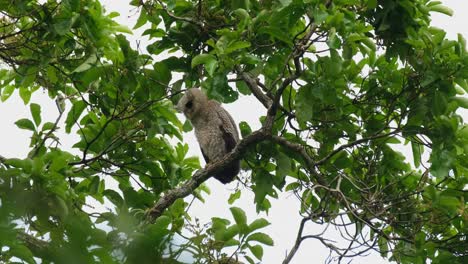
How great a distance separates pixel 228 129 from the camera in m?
7.51

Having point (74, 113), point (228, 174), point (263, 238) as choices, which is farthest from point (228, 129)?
point (263, 238)

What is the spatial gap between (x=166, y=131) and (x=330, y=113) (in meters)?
1.33

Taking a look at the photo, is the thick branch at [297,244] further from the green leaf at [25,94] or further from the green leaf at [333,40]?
the green leaf at [25,94]

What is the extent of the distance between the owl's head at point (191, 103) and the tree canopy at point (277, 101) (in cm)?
201

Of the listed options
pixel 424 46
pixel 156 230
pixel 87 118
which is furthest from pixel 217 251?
pixel 87 118

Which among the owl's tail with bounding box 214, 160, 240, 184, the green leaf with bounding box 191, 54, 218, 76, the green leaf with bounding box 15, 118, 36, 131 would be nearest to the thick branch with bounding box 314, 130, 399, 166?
the green leaf with bounding box 191, 54, 218, 76

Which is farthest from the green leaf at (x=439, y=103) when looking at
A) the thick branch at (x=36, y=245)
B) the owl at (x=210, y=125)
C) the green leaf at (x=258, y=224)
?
the thick branch at (x=36, y=245)

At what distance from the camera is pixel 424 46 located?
4645 mm

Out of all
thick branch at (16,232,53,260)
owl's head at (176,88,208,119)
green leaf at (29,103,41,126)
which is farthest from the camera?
Result: owl's head at (176,88,208,119)

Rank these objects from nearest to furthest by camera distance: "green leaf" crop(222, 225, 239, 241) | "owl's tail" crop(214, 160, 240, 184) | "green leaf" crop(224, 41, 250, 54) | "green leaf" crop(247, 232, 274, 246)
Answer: "green leaf" crop(222, 225, 239, 241) < "green leaf" crop(247, 232, 274, 246) < "green leaf" crop(224, 41, 250, 54) < "owl's tail" crop(214, 160, 240, 184)

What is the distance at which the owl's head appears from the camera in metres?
7.79

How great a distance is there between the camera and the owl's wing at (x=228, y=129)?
741 cm

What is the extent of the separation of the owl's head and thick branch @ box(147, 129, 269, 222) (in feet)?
7.92

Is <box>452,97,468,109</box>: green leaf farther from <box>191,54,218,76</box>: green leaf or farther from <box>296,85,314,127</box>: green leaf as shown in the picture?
<box>191,54,218,76</box>: green leaf
